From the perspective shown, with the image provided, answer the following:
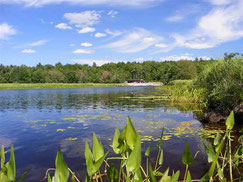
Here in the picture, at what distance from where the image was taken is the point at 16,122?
42.8 feet

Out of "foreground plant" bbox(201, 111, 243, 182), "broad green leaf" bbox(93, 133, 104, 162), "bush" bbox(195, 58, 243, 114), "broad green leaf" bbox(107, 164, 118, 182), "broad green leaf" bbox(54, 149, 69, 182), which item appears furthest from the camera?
"bush" bbox(195, 58, 243, 114)

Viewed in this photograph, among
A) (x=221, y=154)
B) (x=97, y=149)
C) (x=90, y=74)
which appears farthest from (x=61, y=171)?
(x=90, y=74)

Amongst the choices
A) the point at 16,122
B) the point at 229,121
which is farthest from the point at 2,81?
the point at 229,121

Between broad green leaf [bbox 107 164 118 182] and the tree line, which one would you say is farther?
the tree line

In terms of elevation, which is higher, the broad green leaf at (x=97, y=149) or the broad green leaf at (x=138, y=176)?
the broad green leaf at (x=97, y=149)

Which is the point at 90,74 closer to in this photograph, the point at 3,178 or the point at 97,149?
the point at 97,149

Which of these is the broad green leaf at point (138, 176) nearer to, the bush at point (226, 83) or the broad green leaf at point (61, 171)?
the broad green leaf at point (61, 171)

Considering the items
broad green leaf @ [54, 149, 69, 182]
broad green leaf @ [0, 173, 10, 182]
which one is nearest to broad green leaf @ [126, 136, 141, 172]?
broad green leaf @ [54, 149, 69, 182]

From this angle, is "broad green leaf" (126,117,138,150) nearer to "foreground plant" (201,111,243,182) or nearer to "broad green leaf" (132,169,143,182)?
"broad green leaf" (132,169,143,182)

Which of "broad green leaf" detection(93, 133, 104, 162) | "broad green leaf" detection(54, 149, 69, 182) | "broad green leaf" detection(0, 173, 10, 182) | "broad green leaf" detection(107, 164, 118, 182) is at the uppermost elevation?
"broad green leaf" detection(93, 133, 104, 162)

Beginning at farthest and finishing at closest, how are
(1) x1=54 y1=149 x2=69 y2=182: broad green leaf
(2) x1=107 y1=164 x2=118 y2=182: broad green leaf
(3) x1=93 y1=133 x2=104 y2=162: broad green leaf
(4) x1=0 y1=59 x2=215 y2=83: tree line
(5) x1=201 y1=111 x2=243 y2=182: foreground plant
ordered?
(4) x1=0 y1=59 x2=215 y2=83: tree line → (2) x1=107 y1=164 x2=118 y2=182: broad green leaf → (3) x1=93 y1=133 x2=104 y2=162: broad green leaf → (5) x1=201 y1=111 x2=243 y2=182: foreground plant → (1) x1=54 y1=149 x2=69 y2=182: broad green leaf

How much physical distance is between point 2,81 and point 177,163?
314 ft

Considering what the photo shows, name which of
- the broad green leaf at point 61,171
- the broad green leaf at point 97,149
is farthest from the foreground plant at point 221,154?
the broad green leaf at point 61,171

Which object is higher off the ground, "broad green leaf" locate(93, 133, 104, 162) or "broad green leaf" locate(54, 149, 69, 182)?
"broad green leaf" locate(93, 133, 104, 162)
